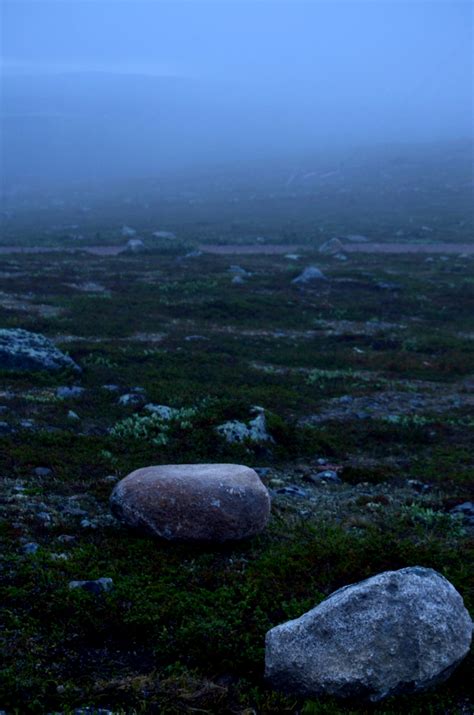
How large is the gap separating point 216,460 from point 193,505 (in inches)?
171

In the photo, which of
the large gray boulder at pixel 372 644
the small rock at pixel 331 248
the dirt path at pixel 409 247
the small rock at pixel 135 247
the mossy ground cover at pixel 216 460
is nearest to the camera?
the large gray boulder at pixel 372 644

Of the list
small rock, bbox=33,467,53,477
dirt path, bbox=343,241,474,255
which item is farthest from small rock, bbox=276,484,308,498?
dirt path, bbox=343,241,474,255

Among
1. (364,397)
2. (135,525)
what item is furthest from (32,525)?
(364,397)

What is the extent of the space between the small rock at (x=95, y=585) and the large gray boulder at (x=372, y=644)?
7.16ft

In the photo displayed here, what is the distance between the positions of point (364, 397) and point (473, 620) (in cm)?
1195

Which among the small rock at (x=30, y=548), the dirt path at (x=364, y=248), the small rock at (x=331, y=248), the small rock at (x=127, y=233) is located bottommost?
the dirt path at (x=364, y=248)

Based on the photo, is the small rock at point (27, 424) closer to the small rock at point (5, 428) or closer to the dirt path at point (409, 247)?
the small rock at point (5, 428)

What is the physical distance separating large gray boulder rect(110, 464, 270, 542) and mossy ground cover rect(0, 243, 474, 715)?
0.26 m

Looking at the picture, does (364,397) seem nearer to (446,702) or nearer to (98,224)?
(446,702)

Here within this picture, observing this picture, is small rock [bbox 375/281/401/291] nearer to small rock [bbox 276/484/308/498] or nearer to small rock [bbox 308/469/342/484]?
small rock [bbox 308/469/342/484]

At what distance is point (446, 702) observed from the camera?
6.67 metres

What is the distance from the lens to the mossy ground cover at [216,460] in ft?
23.2

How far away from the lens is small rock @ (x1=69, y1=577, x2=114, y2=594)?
8273 millimetres

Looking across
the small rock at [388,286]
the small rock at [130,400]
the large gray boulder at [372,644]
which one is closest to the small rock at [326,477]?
the small rock at [130,400]
